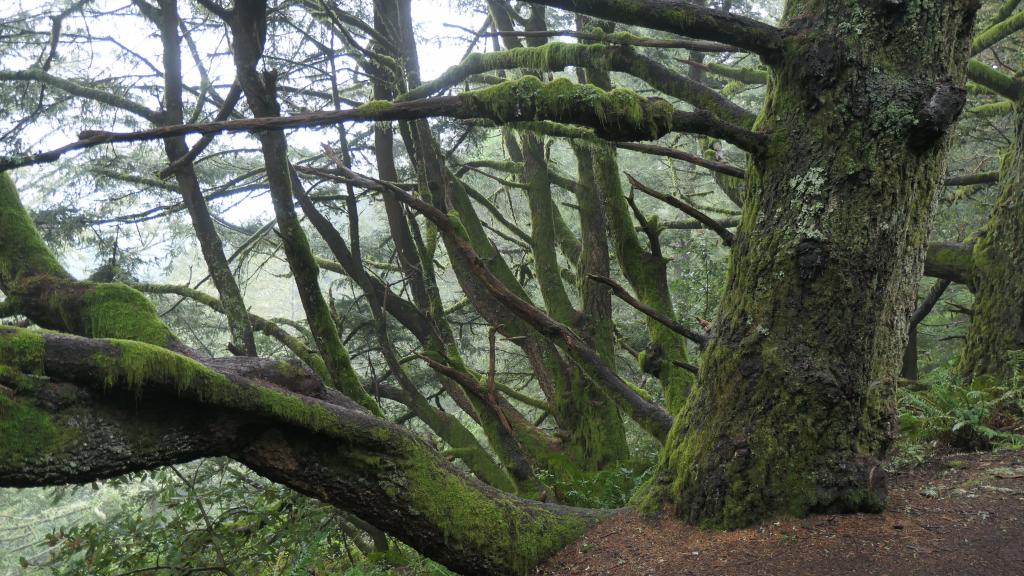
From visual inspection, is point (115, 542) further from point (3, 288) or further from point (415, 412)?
point (415, 412)

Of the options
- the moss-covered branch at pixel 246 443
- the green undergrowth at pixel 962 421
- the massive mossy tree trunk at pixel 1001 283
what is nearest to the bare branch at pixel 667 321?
the moss-covered branch at pixel 246 443

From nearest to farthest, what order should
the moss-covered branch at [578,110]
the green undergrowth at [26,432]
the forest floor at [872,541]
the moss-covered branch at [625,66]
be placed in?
1. the green undergrowth at [26,432]
2. the forest floor at [872,541]
3. the moss-covered branch at [578,110]
4. the moss-covered branch at [625,66]

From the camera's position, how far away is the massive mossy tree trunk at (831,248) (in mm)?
3002

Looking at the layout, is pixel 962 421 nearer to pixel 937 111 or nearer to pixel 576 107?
pixel 937 111

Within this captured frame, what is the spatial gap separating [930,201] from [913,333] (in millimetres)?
4712

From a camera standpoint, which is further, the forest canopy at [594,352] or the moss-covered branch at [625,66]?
the moss-covered branch at [625,66]

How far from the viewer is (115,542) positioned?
14.9 feet

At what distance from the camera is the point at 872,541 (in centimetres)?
280

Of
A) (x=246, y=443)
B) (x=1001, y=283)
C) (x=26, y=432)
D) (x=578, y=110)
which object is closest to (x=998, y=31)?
(x=1001, y=283)

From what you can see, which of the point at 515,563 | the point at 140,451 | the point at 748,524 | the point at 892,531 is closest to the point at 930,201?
the point at 892,531

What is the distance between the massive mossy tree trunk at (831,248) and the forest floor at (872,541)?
0.14 meters

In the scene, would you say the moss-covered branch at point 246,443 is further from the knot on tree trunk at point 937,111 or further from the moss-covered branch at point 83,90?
the moss-covered branch at point 83,90

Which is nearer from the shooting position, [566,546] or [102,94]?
[566,546]

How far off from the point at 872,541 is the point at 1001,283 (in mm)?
3702
